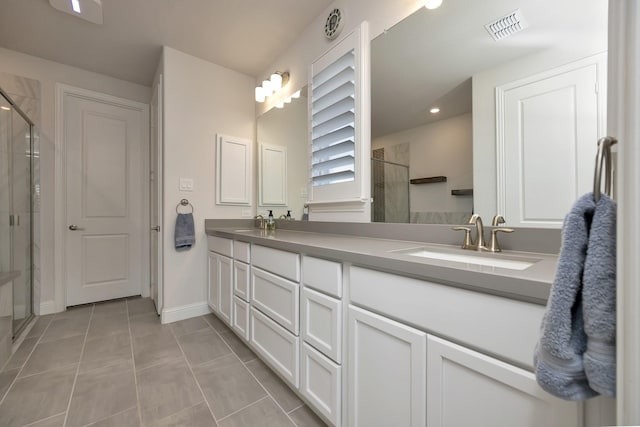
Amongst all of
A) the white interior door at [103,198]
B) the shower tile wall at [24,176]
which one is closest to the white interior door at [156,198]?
the white interior door at [103,198]

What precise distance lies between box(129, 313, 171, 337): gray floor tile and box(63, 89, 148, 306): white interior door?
76 centimetres

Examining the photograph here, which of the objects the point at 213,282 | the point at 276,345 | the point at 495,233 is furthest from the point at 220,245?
the point at 495,233

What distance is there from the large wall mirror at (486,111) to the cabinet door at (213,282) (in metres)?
1.50

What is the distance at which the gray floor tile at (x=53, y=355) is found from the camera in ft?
5.44

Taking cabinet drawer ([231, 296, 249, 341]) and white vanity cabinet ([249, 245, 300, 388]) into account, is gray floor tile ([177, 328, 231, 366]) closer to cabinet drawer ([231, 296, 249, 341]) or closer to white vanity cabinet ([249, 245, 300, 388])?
cabinet drawer ([231, 296, 249, 341])

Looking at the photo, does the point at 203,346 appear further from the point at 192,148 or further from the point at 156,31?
the point at 156,31

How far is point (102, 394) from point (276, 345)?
3.13 ft

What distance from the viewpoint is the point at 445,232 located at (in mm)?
1267

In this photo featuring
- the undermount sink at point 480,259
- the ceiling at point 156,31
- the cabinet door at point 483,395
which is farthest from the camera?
the ceiling at point 156,31

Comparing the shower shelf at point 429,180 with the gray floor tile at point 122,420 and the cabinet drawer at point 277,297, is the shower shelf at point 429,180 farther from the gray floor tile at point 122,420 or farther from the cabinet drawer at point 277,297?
the gray floor tile at point 122,420

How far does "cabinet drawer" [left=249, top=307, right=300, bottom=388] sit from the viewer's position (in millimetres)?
1320

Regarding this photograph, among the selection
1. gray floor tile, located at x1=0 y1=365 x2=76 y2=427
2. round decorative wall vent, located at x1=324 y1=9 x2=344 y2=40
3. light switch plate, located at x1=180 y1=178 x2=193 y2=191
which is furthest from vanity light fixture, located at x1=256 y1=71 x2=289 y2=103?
gray floor tile, located at x1=0 y1=365 x2=76 y2=427

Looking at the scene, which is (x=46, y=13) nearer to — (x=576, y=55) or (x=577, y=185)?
(x=576, y=55)

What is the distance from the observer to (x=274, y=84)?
242 cm
